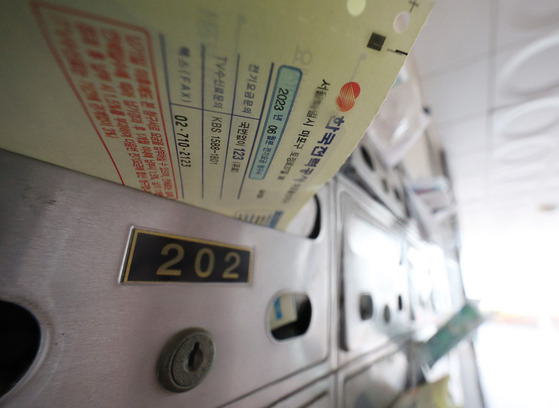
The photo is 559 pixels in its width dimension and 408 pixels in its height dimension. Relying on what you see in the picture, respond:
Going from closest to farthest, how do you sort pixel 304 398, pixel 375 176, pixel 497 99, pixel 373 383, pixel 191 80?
pixel 191 80 < pixel 304 398 < pixel 373 383 < pixel 375 176 < pixel 497 99

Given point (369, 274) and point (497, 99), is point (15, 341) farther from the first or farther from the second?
point (497, 99)

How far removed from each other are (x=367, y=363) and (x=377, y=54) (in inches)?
23.7

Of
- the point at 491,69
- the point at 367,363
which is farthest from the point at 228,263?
the point at 491,69

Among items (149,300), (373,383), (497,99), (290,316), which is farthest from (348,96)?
(497,99)

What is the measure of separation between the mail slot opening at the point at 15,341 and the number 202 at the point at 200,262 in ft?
0.28

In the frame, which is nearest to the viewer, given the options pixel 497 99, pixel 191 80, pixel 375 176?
pixel 191 80

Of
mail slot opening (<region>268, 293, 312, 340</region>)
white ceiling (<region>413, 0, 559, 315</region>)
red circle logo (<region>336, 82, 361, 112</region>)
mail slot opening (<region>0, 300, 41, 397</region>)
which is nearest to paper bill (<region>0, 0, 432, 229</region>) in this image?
red circle logo (<region>336, 82, 361, 112</region>)

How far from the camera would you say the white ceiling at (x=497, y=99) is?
1.07 m

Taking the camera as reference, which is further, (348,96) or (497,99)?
(497,99)

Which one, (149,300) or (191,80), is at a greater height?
(191,80)

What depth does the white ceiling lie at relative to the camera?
107 cm

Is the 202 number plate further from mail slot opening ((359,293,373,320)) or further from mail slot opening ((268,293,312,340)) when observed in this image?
mail slot opening ((359,293,373,320))

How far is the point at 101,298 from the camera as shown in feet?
0.61

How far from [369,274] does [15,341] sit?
1.95ft
